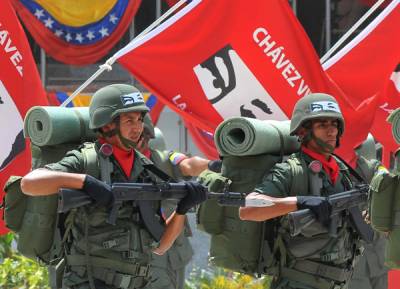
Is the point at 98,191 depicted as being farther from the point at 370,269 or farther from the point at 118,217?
the point at 370,269

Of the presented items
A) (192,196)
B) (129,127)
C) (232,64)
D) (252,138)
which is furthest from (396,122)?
(232,64)

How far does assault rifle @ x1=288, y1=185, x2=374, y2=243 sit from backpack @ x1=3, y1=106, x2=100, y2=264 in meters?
1.05

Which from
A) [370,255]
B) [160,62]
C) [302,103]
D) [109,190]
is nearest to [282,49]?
[160,62]

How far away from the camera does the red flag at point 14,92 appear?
761 centimetres

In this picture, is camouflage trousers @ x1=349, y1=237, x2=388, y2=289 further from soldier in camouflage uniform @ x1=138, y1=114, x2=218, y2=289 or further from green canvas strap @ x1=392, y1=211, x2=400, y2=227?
green canvas strap @ x1=392, y1=211, x2=400, y2=227

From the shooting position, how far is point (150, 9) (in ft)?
36.8

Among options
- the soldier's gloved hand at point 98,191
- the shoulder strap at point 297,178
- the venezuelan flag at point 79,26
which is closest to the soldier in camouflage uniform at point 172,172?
the shoulder strap at point 297,178

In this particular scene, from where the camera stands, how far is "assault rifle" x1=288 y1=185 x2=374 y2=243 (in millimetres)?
5180

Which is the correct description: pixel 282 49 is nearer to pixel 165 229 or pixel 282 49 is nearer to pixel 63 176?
pixel 165 229

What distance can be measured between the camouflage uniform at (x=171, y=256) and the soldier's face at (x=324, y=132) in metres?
1.67

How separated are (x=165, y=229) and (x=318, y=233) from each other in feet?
2.57

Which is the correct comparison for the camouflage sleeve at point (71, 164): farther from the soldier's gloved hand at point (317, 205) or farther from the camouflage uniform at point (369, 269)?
the camouflage uniform at point (369, 269)

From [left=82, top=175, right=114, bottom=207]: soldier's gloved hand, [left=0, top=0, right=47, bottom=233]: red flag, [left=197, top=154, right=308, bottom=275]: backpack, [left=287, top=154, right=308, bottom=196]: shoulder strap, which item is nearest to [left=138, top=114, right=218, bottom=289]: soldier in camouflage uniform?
[left=0, top=0, right=47, bottom=233]: red flag

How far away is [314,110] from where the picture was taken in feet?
18.3
